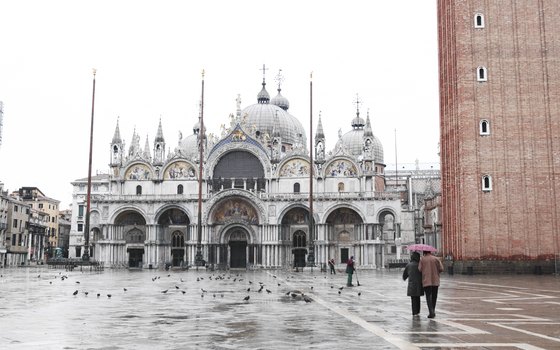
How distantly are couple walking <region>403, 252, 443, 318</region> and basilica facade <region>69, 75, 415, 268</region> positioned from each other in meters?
49.4

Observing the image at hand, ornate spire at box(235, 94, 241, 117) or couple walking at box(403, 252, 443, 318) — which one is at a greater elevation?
ornate spire at box(235, 94, 241, 117)

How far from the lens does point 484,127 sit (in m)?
42.2

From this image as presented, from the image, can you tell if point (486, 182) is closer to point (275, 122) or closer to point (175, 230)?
point (175, 230)

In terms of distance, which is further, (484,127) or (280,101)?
(280,101)

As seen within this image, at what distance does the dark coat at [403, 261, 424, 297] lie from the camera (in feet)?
47.3

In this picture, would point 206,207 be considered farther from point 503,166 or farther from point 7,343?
point 7,343

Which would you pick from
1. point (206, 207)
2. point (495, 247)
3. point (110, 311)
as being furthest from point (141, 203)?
point (110, 311)

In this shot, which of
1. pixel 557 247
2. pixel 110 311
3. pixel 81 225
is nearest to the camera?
pixel 110 311

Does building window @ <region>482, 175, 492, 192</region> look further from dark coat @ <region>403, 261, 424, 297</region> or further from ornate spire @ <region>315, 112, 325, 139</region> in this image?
ornate spire @ <region>315, 112, 325, 139</region>

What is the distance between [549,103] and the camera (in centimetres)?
4209

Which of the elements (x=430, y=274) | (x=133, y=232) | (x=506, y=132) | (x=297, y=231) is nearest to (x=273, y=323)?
(x=430, y=274)

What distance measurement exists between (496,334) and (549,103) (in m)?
35.0

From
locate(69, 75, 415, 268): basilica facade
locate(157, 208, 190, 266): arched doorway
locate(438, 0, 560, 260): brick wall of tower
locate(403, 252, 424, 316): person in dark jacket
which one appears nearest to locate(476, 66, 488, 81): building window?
locate(438, 0, 560, 260): brick wall of tower

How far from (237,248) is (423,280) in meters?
54.0
